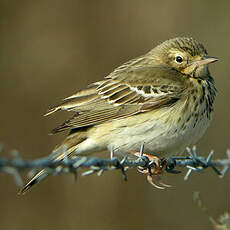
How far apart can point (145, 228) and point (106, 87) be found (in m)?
4.40

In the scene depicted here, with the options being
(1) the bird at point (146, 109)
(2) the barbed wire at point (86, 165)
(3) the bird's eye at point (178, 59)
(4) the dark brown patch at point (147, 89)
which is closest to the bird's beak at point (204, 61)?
(1) the bird at point (146, 109)

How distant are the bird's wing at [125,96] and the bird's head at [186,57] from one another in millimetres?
138

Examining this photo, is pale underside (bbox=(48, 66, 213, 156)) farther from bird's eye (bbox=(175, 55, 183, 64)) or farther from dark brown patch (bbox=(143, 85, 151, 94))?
bird's eye (bbox=(175, 55, 183, 64))

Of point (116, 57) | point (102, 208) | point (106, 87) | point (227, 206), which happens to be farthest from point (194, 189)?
point (106, 87)

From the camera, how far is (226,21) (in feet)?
37.7

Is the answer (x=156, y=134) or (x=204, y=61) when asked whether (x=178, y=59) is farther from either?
(x=156, y=134)

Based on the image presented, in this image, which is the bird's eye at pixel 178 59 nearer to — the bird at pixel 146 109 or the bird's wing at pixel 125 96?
the bird at pixel 146 109

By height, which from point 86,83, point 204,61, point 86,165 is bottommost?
point 86,83

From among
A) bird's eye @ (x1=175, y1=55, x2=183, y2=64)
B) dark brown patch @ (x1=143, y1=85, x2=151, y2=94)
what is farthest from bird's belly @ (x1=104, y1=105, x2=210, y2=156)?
bird's eye @ (x1=175, y1=55, x2=183, y2=64)

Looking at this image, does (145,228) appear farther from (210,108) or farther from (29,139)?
(210,108)

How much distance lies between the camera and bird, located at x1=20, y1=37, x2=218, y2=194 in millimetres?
5789

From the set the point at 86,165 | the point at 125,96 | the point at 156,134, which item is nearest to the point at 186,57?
the point at 125,96

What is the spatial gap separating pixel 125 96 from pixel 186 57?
3.02ft

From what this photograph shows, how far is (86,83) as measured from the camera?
10305 mm
